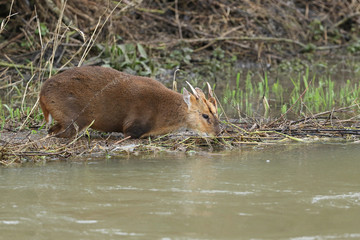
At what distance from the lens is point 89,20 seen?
12.1 meters

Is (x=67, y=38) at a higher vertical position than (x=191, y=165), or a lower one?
higher

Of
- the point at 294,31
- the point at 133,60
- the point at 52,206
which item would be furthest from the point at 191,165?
the point at 294,31

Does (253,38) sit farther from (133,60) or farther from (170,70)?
(133,60)

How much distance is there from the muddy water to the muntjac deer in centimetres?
101

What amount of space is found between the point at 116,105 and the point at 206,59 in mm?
6547

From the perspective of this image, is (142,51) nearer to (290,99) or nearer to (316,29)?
(290,99)

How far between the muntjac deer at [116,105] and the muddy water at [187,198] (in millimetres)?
1014

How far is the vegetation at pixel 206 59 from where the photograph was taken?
685cm

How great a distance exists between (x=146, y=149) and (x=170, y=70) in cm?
587

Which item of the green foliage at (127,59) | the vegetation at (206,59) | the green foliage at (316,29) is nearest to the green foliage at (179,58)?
the vegetation at (206,59)

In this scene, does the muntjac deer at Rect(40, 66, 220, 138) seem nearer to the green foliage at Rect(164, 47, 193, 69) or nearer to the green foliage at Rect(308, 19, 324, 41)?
the green foliage at Rect(164, 47, 193, 69)

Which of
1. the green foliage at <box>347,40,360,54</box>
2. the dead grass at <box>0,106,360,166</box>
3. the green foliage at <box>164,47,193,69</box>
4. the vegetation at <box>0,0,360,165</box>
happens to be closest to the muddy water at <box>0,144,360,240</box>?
the dead grass at <box>0,106,360,166</box>

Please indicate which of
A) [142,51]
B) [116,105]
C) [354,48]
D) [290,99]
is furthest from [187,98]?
[354,48]

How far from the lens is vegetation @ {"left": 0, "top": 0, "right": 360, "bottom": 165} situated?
270 inches
